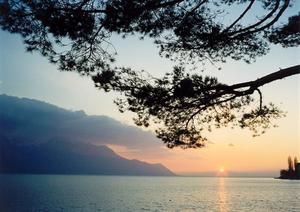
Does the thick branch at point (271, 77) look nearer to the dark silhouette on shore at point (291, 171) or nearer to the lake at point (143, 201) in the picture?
the lake at point (143, 201)

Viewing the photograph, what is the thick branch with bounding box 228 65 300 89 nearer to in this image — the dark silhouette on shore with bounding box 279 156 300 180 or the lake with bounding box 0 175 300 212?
the lake with bounding box 0 175 300 212

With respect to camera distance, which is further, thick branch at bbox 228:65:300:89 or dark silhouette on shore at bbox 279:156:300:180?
dark silhouette on shore at bbox 279:156:300:180

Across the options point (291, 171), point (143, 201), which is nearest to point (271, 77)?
point (143, 201)

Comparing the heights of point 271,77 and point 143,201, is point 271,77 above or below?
above

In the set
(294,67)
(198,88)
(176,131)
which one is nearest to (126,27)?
(198,88)

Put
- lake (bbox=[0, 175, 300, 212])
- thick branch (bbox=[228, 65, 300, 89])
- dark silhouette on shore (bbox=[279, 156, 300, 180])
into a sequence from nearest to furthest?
thick branch (bbox=[228, 65, 300, 89])
lake (bbox=[0, 175, 300, 212])
dark silhouette on shore (bbox=[279, 156, 300, 180])

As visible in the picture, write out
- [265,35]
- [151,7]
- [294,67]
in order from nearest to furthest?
[294,67], [151,7], [265,35]

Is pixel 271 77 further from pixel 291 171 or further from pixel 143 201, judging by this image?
pixel 291 171

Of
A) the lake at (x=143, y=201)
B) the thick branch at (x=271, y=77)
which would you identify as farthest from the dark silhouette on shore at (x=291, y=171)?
the thick branch at (x=271, y=77)

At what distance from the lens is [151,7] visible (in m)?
6.30

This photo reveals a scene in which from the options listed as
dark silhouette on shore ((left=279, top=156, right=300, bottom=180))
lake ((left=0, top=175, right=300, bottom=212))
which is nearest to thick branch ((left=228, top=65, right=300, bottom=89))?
lake ((left=0, top=175, right=300, bottom=212))

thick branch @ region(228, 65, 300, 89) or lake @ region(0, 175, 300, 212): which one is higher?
thick branch @ region(228, 65, 300, 89)

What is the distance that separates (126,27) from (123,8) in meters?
0.51

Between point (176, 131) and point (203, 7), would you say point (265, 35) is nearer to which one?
point (203, 7)
